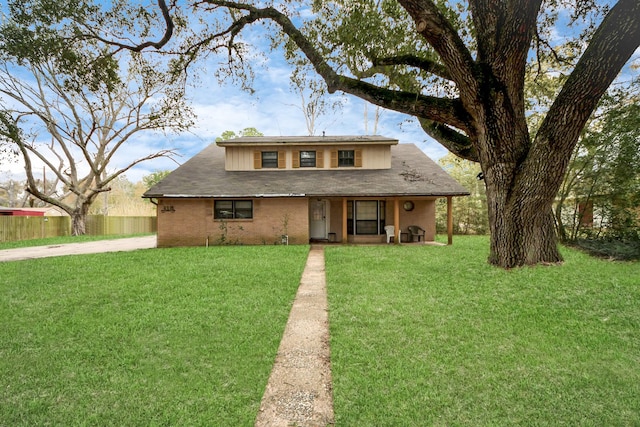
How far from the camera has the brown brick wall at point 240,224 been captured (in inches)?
543

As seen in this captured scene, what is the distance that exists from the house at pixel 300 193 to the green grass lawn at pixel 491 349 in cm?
761

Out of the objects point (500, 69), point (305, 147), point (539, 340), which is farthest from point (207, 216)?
point (539, 340)

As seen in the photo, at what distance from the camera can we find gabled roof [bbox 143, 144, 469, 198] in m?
13.4

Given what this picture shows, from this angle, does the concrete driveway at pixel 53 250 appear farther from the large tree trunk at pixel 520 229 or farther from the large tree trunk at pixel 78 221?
the large tree trunk at pixel 520 229

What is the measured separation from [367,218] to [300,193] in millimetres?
3792

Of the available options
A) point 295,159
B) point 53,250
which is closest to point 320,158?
point 295,159

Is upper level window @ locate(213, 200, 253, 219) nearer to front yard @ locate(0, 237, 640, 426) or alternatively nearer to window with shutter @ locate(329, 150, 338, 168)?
window with shutter @ locate(329, 150, 338, 168)

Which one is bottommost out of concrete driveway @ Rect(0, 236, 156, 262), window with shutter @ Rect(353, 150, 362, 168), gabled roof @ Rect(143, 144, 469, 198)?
concrete driveway @ Rect(0, 236, 156, 262)

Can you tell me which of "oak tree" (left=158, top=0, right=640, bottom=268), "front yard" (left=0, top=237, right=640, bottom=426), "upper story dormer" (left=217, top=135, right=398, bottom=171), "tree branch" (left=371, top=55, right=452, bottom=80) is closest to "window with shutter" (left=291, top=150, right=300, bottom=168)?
"upper story dormer" (left=217, top=135, right=398, bottom=171)

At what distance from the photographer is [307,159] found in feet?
52.5

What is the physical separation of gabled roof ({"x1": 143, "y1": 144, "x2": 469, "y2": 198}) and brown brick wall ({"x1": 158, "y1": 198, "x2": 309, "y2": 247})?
0.55 meters

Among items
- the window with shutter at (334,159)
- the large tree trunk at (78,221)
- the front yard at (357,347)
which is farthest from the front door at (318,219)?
the large tree trunk at (78,221)

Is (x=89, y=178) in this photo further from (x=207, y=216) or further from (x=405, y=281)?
(x=405, y=281)

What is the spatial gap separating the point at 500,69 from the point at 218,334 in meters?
7.27
